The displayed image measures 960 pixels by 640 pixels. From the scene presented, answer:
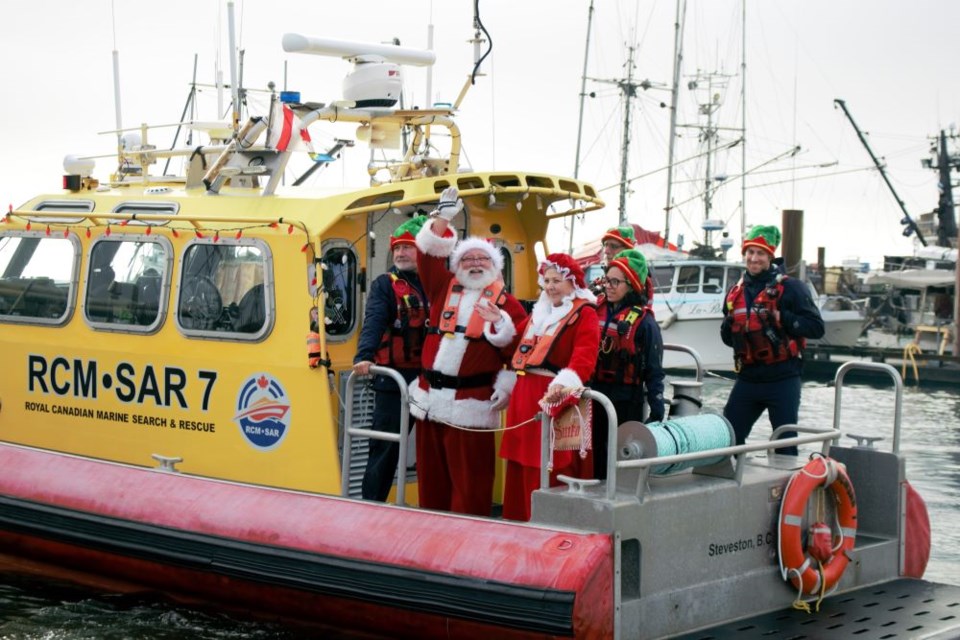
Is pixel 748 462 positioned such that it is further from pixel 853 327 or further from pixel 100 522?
pixel 853 327

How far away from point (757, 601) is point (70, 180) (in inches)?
204

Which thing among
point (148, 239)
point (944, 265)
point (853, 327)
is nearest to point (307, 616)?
point (148, 239)

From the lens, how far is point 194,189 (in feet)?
26.1

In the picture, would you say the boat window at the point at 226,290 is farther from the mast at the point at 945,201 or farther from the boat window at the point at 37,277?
the mast at the point at 945,201

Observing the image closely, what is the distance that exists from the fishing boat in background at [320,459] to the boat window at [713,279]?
63.7 ft

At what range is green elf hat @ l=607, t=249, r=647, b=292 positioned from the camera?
6625 mm

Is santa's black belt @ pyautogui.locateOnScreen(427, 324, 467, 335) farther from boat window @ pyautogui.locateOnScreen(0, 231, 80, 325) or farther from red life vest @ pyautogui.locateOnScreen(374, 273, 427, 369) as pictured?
boat window @ pyautogui.locateOnScreen(0, 231, 80, 325)

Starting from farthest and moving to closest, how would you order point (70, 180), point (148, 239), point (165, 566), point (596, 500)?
point (70, 180) < point (148, 239) < point (165, 566) < point (596, 500)

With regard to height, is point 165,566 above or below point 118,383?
below

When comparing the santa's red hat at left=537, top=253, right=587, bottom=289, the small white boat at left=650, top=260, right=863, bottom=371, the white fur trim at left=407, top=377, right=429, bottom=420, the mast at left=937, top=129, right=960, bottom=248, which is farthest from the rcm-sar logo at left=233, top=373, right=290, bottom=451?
the mast at left=937, top=129, right=960, bottom=248

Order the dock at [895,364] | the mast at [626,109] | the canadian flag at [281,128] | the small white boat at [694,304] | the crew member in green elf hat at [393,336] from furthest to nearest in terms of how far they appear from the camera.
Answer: the mast at [626,109]
the small white boat at [694,304]
the dock at [895,364]
the canadian flag at [281,128]
the crew member in green elf hat at [393,336]

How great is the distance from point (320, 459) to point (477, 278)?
4.20ft

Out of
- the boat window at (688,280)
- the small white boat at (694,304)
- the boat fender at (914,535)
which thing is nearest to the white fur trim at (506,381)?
the boat fender at (914,535)

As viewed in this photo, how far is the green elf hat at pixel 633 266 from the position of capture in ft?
21.7
